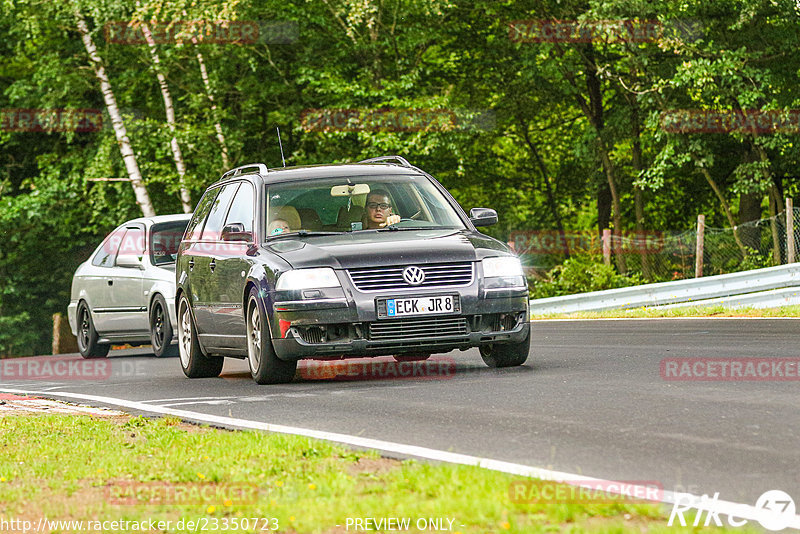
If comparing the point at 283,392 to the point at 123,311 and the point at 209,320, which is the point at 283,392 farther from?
the point at 123,311

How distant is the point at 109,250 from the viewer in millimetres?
17578

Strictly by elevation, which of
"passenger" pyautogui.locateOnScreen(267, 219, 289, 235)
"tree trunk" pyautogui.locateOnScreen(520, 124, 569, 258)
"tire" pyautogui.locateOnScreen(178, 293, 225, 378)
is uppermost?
"passenger" pyautogui.locateOnScreen(267, 219, 289, 235)

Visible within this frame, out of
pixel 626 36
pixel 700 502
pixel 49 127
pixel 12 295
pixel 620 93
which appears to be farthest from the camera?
pixel 12 295

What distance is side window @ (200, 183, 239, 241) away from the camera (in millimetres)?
12555

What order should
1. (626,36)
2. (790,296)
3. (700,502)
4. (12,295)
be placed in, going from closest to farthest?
(700,502) → (790,296) → (626,36) → (12,295)

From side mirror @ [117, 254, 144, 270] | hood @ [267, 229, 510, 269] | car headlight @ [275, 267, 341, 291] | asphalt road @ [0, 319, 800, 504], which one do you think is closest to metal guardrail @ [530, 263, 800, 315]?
asphalt road @ [0, 319, 800, 504]

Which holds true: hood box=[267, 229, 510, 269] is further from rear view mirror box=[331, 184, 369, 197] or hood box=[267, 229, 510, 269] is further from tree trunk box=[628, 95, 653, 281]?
tree trunk box=[628, 95, 653, 281]

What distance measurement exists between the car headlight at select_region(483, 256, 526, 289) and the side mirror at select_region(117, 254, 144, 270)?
686 cm

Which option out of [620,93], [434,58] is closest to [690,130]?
[620,93]

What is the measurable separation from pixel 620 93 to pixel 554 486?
33271 mm

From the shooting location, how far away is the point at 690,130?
97.7 ft

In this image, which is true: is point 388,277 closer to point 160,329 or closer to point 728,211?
point 160,329

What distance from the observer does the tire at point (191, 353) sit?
12680 millimetres

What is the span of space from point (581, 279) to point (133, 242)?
12525 millimetres
